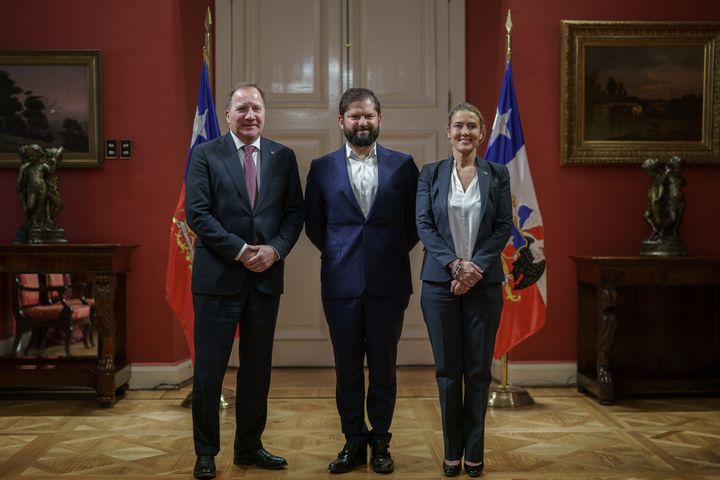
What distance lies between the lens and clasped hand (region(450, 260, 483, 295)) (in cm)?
280

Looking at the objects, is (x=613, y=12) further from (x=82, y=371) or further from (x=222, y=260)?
(x=82, y=371)

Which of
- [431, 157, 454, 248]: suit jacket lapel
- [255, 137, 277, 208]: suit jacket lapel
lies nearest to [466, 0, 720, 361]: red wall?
[431, 157, 454, 248]: suit jacket lapel

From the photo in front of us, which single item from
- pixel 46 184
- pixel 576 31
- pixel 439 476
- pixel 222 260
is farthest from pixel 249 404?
pixel 576 31

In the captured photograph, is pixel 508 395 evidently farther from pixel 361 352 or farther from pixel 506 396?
pixel 361 352

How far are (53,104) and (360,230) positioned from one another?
9.06 ft

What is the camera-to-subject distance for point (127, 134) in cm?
479

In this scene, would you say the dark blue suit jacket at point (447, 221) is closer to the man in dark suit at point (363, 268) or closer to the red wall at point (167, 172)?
the man in dark suit at point (363, 268)

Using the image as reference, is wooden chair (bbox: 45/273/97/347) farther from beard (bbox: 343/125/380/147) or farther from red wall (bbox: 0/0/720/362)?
beard (bbox: 343/125/380/147)

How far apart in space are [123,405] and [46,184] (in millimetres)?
1361

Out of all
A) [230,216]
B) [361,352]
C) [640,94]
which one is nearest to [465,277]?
[361,352]

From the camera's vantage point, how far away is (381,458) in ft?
9.91

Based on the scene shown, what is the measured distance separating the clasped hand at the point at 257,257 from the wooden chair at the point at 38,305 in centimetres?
239

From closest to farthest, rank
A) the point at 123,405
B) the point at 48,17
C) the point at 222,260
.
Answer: the point at 222,260
the point at 123,405
the point at 48,17

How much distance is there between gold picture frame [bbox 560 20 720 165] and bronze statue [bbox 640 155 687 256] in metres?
0.30
